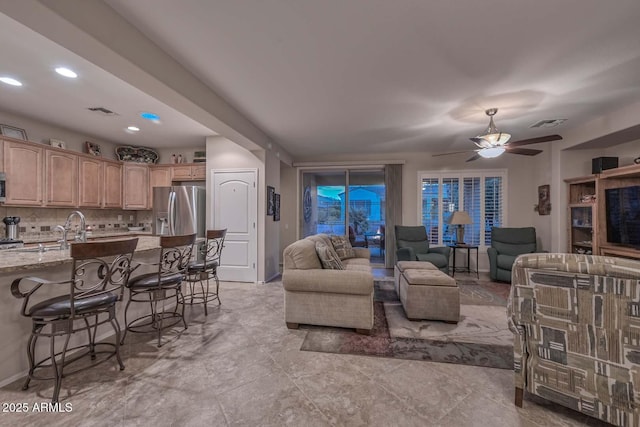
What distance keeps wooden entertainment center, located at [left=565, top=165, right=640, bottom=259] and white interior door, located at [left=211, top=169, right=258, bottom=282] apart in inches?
210

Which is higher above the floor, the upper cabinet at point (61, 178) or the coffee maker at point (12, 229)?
the upper cabinet at point (61, 178)

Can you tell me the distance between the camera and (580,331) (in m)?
1.45

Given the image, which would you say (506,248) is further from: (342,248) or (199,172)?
(199,172)

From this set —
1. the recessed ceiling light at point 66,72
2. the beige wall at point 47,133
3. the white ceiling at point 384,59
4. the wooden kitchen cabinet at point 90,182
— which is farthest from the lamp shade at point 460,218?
the beige wall at point 47,133

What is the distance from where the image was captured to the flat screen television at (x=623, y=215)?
3406 millimetres

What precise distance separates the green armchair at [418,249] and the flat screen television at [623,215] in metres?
2.19

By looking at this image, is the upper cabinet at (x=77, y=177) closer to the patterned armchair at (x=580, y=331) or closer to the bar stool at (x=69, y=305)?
the bar stool at (x=69, y=305)

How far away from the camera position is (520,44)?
6.88 ft

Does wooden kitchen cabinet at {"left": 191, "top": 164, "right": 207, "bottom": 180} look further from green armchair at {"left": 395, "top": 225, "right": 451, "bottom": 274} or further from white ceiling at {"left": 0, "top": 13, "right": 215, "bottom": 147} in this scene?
green armchair at {"left": 395, "top": 225, "right": 451, "bottom": 274}

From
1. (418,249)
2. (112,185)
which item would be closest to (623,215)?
(418,249)

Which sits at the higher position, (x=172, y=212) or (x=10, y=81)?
(x=10, y=81)

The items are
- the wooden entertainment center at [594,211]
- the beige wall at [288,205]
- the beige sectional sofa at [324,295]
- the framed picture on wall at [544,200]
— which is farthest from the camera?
the beige wall at [288,205]

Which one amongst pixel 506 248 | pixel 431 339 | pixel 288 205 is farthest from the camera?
pixel 288 205

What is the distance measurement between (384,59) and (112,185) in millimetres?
5243
